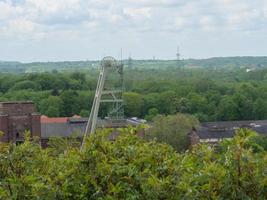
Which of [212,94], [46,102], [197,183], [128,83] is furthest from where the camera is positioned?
[128,83]

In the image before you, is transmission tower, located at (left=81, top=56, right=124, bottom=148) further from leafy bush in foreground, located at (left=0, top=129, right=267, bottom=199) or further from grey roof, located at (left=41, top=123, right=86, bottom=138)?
leafy bush in foreground, located at (left=0, top=129, right=267, bottom=199)

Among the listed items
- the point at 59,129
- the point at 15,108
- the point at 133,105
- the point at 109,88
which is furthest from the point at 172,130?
the point at 133,105

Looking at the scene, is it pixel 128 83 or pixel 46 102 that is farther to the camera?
pixel 128 83

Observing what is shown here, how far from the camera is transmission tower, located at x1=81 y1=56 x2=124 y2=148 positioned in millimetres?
35062

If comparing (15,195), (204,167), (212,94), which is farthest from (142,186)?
(212,94)

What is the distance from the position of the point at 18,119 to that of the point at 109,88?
19.6ft

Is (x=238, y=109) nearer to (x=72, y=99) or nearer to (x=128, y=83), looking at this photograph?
(x=72, y=99)

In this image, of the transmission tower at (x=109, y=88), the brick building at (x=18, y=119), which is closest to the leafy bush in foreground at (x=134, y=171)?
the transmission tower at (x=109, y=88)

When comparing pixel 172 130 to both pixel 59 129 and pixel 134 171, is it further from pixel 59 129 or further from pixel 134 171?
pixel 134 171

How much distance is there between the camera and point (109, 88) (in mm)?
39969

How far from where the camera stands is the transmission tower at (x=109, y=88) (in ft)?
115

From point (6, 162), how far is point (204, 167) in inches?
128

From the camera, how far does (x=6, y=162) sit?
412 inches

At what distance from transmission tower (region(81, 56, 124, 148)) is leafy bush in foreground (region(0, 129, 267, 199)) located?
22.5 m
